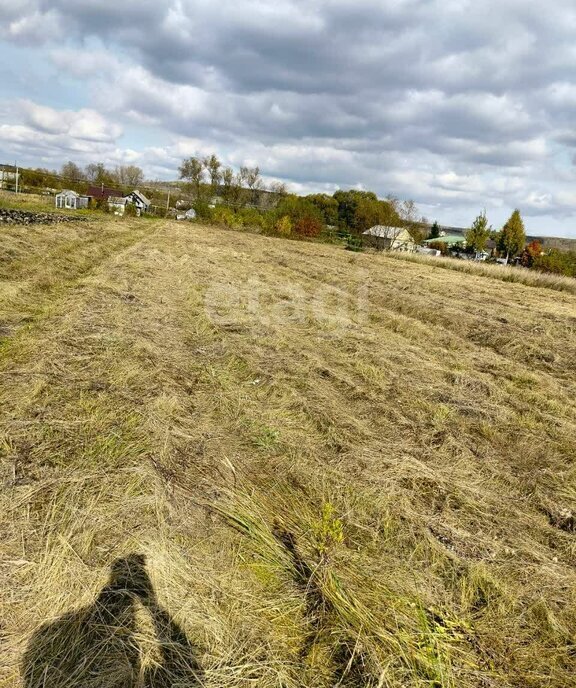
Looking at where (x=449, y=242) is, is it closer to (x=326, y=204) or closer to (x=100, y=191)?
(x=326, y=204)

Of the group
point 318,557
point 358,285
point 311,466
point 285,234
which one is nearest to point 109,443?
point 311,466

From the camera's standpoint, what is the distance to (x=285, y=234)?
38781 millimetres

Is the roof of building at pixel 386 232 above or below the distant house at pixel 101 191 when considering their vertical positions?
below

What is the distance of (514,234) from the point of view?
138 feet

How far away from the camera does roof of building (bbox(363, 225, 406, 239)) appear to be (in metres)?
41.8

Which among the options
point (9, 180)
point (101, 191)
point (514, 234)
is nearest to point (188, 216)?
point (101, 191)

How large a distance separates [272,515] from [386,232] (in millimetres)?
42259

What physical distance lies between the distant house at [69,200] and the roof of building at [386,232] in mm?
29124

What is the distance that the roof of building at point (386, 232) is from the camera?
4184 cm

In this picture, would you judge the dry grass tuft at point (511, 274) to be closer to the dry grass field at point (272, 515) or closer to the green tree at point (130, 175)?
the dry grass field at point (272, 515)

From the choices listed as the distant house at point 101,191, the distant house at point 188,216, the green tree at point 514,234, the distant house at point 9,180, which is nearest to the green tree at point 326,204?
the distant house at point 188,216

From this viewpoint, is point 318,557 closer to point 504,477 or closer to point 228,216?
point 504,477

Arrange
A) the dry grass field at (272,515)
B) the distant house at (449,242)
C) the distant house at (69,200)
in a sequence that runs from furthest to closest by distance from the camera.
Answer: the distant house at (449,242) < the distant house at (69,200) < the dry grass field at (272,515)

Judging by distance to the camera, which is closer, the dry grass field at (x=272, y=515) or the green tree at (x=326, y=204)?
the dry grass field at (x=272, y=515)
